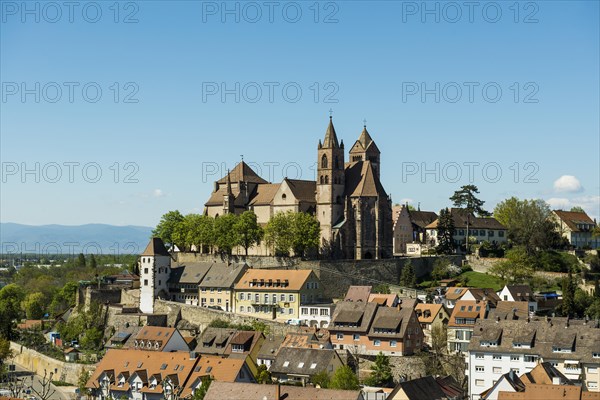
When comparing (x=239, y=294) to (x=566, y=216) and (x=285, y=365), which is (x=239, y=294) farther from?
(x=566, y=216)

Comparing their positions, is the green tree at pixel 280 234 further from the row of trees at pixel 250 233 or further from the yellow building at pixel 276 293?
the yellow building at pixel 276 293

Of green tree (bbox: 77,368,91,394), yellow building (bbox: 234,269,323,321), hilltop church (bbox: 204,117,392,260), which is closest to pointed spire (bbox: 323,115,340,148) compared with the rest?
hilltop church (bbox: 204,117,392,260)

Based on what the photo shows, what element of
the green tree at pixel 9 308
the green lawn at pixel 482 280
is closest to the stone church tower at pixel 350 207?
the green lawn at pixel 482 280

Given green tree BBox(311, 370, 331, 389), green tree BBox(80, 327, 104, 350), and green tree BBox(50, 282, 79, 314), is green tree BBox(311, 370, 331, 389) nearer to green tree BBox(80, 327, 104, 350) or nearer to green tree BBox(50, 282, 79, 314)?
green tree BBox(80, 327, 104, 350)

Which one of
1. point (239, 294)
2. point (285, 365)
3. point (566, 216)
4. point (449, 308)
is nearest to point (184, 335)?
point (239, 294)

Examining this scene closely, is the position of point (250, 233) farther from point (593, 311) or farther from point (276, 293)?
point (593, 311)

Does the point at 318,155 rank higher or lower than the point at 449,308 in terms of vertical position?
higher
